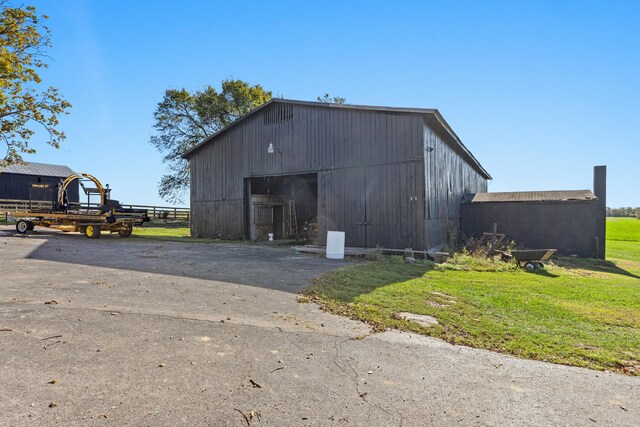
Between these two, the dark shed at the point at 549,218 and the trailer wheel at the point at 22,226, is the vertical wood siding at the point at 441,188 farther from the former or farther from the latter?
the trailer wheel at the point at 22,226

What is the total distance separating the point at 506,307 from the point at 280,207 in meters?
14.7

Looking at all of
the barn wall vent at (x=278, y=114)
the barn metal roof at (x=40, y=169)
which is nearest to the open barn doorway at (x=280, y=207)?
the barn wall vent at (x=278, y=114)

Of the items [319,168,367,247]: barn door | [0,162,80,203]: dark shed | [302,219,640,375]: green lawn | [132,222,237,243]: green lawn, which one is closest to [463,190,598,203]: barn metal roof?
[302,219,640,375]: green lawn

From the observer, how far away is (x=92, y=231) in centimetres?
1569

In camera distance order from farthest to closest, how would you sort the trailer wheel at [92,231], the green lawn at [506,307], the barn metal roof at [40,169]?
1. the barn metal roof at [40,169]
2. the trailer wheel at [92,231]
3. the green lawn at [506,307]

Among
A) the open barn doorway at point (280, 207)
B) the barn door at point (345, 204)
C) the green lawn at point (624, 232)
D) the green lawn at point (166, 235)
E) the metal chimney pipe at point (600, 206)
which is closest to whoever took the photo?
the barn door at point (345, 204)

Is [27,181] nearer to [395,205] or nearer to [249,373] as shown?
[395,205]

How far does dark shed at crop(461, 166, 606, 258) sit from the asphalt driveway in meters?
14.9

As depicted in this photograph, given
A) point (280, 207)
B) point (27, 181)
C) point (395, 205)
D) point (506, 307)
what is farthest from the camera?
point (27, 181)

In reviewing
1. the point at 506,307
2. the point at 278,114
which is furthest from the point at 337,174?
the point at 506,307

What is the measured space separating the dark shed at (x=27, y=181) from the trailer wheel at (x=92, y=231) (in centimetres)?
2023

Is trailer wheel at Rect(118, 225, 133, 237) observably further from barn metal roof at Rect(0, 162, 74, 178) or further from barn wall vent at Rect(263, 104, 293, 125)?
barn metal roof at Rect(0, 162, 74, 178)

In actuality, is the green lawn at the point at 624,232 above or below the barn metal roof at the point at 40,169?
below

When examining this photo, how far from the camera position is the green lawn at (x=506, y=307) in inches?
174
